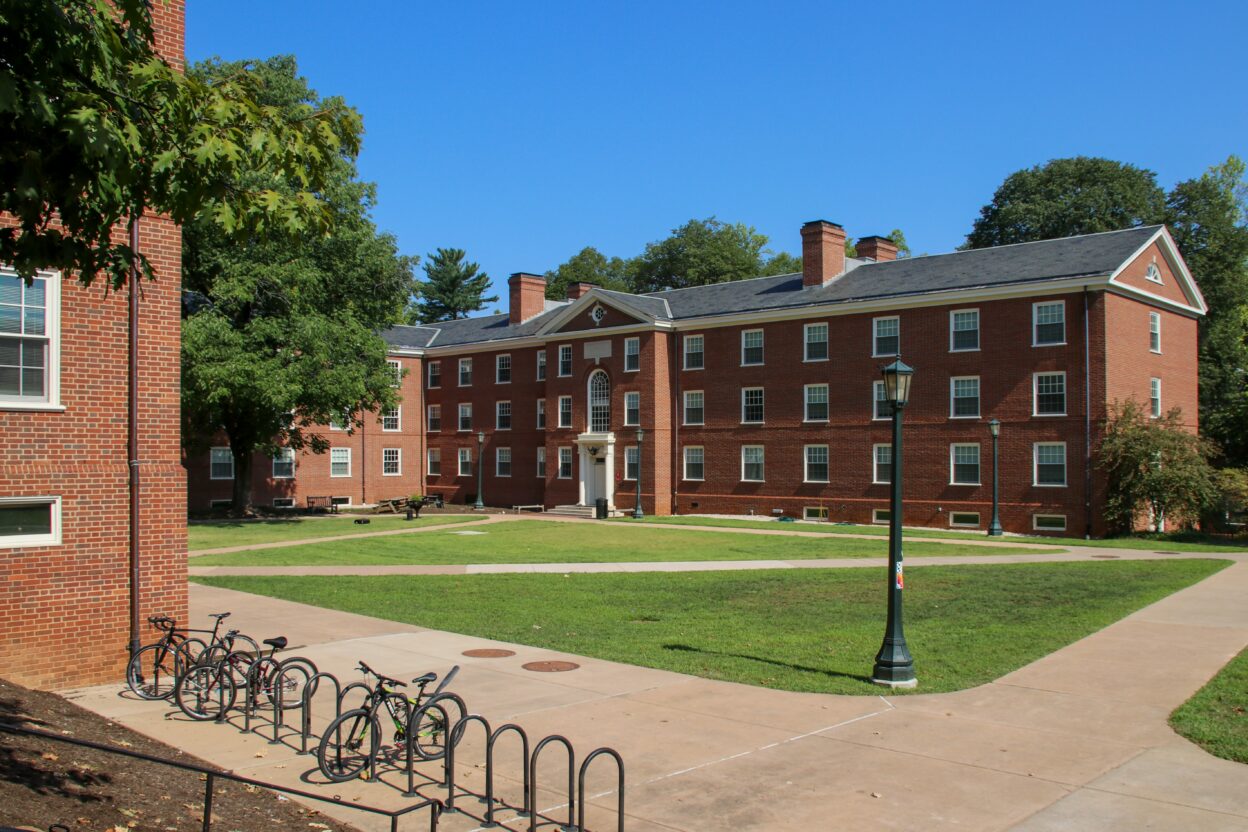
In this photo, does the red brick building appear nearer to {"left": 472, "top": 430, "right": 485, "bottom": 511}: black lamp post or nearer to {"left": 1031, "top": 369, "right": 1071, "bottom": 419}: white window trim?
{"left": 1031, "top": 369, "right": 1071, "bottom": 419}: white window trim

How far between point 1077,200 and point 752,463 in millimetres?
27774

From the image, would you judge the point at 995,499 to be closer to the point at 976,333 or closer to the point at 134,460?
the point at 976,333

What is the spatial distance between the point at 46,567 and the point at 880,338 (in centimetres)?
3285

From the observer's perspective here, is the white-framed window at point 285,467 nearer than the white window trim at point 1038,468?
No

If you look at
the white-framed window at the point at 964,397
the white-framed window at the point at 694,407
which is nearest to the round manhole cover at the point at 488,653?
the white-framed window at the point at 964,397

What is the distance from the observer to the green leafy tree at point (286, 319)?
33.9m

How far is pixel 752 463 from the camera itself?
43312 mm

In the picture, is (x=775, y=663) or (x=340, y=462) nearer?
(x=775, y=663)

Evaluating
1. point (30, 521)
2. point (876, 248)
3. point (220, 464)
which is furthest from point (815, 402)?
point (30, 521)

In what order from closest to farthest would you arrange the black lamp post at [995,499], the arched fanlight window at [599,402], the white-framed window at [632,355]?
the black lamp post at [995,499] → the white-framed window at [632,355] → the arched fanlight window at [599,402]

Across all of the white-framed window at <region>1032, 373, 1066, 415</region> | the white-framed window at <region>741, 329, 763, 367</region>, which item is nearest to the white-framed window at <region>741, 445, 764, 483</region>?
the white-framed window at <region>741, 329, 763, 367</region>

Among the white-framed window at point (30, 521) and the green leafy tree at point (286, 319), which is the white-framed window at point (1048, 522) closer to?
the green leafy tree at point (286, 319)

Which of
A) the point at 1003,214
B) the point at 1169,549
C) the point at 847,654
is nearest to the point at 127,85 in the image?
the point at 847,654

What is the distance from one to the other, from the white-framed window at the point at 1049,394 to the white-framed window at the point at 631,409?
17131mm
